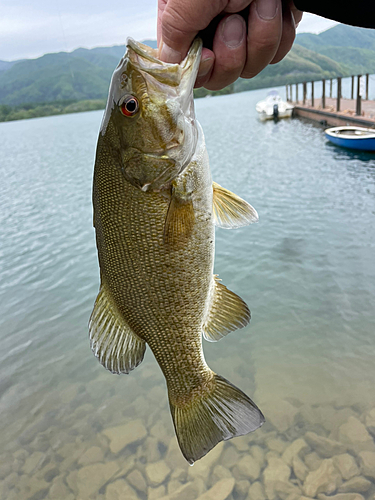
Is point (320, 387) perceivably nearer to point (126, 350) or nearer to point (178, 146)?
point (126, 350)

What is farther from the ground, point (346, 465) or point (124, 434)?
point (346, 465)

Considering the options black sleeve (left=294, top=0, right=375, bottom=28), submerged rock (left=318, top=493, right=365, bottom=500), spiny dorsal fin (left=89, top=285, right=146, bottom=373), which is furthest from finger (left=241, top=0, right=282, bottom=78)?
submerged rock (left=318, top=493, right=365, bottom=500)

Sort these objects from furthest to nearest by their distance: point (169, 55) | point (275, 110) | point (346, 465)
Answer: point (275, 110)
point (346, 465)
point (169, 55)

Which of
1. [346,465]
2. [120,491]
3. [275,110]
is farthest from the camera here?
[275,110]

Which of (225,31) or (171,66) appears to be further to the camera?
(225,31)

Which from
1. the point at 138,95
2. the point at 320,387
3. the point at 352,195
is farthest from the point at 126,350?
the point at 352,195

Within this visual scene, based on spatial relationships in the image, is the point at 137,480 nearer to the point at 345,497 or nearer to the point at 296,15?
the point at 345,497

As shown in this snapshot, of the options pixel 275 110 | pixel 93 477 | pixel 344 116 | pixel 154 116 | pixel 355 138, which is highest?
pixel 154 116

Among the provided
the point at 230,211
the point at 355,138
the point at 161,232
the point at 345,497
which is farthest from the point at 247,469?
the point at 355,138
